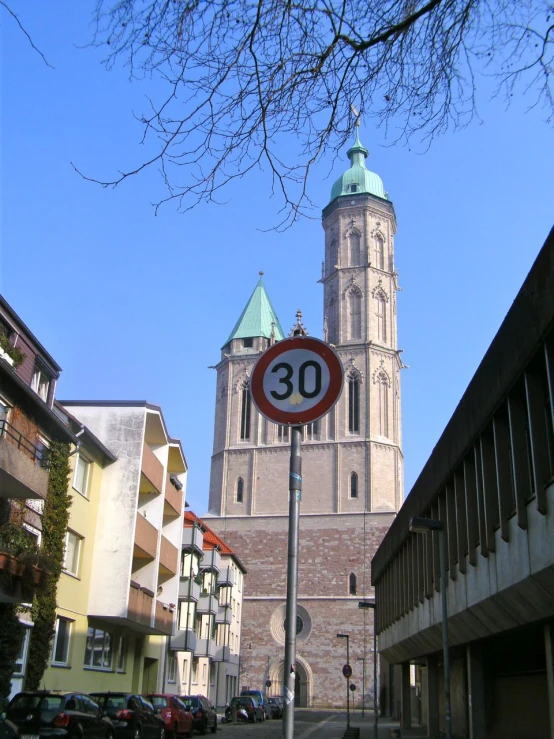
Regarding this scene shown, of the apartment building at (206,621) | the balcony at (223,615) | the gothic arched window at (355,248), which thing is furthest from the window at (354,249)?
the balcony at (223,615)

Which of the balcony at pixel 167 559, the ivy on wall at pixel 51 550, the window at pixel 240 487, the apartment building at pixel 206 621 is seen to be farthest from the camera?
the window at pixel 240 487

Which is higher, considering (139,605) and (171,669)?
(139,605)

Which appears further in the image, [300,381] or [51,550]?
[51,550]

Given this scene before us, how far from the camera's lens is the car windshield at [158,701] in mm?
24859

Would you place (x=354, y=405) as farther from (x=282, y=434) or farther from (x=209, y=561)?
(x=209, y=561)

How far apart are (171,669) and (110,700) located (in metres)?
18.9

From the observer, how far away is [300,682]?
6244 centimetres

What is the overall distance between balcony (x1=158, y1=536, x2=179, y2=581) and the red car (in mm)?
7388

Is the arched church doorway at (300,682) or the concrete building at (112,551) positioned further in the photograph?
the arched church doorway at (300,682)

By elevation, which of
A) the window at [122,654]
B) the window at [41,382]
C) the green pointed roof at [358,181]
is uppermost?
the green pointed roof at [358,181]

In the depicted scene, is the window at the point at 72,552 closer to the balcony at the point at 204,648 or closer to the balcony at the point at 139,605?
the balcony at the point at 139,605

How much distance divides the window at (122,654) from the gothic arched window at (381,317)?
149ft

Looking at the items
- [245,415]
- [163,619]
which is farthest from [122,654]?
[245,415]

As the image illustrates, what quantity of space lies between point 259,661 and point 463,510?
48191mm
